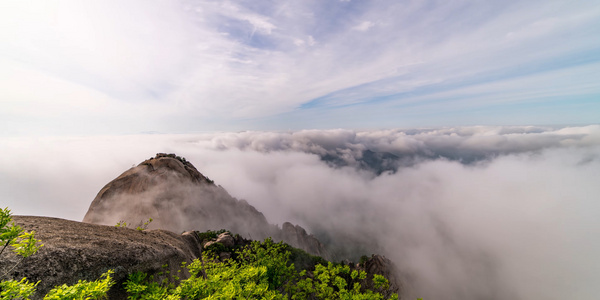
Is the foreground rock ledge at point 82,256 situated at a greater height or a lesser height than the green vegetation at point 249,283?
greater

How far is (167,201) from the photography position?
246 feet

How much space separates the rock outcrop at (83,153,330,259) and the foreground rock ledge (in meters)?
58.8

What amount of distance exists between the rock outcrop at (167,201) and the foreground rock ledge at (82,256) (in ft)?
193

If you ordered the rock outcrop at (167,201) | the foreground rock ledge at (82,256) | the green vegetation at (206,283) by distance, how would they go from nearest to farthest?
the green vegetation at (206,283), the foreground rock ledge at (82,256), the rock outcrop at (167,201)

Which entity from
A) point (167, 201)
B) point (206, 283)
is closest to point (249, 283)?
point (206, 283)

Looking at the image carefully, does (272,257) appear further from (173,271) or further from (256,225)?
(256,225)

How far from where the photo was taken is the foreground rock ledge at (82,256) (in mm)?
10133

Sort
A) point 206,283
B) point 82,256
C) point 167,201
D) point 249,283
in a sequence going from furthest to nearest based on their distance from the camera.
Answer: point 167,201
point 249,283
point 82,256
point 206,283

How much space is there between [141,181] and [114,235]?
6920 cm

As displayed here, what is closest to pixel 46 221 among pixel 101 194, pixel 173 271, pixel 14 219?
pixel 14 219

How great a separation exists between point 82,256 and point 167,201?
7356cm

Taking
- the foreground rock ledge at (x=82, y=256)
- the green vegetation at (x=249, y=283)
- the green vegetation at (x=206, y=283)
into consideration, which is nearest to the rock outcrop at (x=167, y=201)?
the foreground rock ledge at (x=82, y=256)

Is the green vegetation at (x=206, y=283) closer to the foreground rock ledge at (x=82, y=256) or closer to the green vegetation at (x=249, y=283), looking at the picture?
the green vegetation at (x=249, y=283)

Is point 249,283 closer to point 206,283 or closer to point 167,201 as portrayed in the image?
point 206,283
